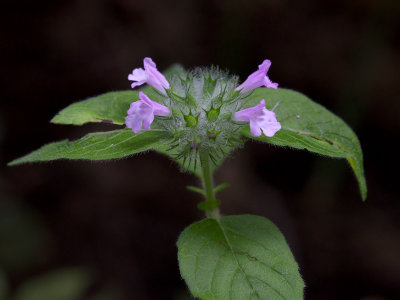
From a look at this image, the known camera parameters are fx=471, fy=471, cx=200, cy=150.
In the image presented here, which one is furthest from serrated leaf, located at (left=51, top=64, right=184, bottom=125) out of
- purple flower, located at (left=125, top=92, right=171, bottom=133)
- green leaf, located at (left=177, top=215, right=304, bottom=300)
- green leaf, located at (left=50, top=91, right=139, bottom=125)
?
Answer: green leaf, located at (left=177, top=215, right=304, bottom=300)

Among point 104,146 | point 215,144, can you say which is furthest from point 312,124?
point 104,146

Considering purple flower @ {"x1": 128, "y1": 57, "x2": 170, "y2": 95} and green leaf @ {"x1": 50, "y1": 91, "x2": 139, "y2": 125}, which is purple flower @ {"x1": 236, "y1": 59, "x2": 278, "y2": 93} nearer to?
purple flower @ {"x1": 128, "y1": 57, "x2": 170, "y2": 95}

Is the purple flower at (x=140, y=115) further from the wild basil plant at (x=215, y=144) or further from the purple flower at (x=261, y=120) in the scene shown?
the purple flower at (x=261, y=120)

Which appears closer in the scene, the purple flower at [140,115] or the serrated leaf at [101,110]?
the purple flower at [140,115]

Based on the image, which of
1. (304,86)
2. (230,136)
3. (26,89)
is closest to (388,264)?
(304,86)

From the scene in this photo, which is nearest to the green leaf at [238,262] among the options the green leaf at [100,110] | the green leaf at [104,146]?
the green leaf at [104,146]

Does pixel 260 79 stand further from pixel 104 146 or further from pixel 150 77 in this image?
pixel 104 146

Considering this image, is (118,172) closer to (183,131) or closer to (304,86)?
(304,86)
